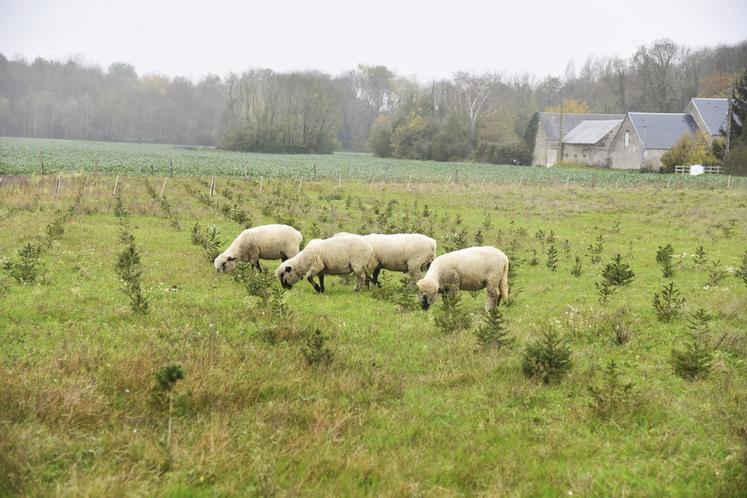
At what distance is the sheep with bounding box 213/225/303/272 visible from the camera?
59.5ft

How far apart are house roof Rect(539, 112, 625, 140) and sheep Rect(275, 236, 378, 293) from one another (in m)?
80.5

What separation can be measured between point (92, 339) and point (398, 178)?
46.3 m

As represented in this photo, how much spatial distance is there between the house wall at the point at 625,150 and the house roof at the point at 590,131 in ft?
7.11

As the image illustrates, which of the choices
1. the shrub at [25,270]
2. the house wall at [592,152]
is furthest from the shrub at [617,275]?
the house wall at [592,152]

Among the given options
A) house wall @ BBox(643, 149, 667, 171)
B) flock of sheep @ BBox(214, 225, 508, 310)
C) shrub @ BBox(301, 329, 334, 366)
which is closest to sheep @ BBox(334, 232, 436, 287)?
flock of sheep @ BBox(214, 225, 508, 310)

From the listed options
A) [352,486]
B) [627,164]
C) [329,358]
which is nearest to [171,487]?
[352,486]

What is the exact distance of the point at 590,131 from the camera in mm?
86688

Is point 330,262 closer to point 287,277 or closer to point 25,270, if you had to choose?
point 287,277

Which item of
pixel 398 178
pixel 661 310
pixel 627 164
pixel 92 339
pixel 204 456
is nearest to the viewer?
pixel 204 456

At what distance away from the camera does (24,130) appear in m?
138

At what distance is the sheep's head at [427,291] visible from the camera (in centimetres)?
1376

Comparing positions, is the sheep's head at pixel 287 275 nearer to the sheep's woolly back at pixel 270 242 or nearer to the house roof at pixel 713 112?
the sheep's woolly back at pixel 270 242

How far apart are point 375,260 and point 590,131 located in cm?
7823

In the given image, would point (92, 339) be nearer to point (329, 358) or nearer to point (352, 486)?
point (329, 358)
